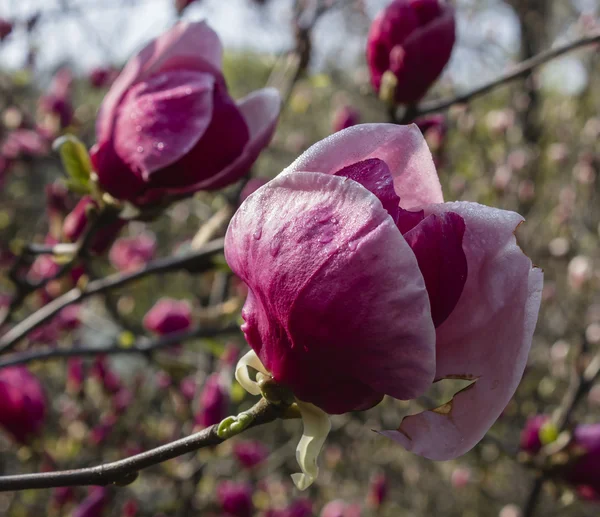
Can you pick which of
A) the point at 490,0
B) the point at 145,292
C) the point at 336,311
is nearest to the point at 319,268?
the point at 336,311

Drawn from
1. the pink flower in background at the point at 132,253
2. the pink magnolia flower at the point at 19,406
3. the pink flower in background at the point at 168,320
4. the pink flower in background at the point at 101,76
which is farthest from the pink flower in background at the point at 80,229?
the pink flower in background at the point at 101,76

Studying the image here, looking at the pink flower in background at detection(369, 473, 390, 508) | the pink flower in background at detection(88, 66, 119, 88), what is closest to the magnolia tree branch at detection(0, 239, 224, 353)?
the pink flower in background at detection(369, 473, 390, 508)

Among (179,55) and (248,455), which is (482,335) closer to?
(179,55)

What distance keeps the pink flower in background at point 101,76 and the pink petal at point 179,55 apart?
2104mm

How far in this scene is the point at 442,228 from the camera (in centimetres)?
38

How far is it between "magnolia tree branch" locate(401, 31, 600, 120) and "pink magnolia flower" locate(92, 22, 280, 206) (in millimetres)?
291

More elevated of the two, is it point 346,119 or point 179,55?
point 179,55

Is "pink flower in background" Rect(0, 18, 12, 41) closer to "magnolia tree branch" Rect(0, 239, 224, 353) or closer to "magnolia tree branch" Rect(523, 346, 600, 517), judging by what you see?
"magnolia tree branch" Rect(0, 239, 224, 353)

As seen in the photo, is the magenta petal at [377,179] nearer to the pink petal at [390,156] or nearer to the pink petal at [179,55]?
the pink petal at [390,156]

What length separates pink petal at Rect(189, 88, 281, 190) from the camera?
24.1 inches

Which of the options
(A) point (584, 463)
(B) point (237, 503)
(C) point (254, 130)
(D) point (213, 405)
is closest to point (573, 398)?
(A) point (584, 463)

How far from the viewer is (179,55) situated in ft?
2.10

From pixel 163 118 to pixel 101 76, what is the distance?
88.8 inches

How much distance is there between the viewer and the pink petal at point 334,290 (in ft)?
1.15
